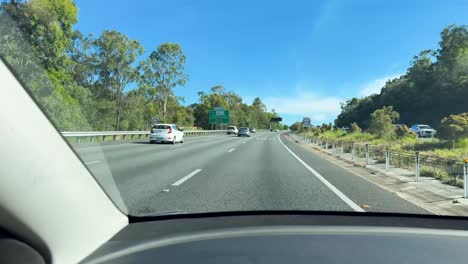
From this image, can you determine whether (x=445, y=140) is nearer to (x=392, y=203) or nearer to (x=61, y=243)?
(x=392, y=203)

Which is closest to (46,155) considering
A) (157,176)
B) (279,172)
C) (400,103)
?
(157,176)

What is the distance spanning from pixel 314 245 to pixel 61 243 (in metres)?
1.29

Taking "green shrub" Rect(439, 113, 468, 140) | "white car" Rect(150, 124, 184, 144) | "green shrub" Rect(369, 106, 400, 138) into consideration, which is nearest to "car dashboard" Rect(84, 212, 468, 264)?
"green shrub" Rect(439, 113, 468, 140)

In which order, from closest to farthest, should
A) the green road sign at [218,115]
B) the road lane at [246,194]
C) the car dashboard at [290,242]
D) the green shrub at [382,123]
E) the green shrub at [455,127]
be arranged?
the car dashboard at [290,242], the road lane at [246,194], the green shrub at [455,127], the green shrub at [382,123], the green road sign at [218,115]

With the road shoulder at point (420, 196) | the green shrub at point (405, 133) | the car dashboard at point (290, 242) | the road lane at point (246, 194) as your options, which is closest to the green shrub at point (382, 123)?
the green shrub at point (405, 133)

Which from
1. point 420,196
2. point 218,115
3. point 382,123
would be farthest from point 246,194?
point 218,115

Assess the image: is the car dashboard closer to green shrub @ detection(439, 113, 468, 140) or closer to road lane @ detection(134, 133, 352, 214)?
road lane @ detection(134, 133, 352, 214)

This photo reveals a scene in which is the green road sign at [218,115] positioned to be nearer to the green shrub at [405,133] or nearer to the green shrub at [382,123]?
the green shrub at [382,123]

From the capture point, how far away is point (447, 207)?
758 cm

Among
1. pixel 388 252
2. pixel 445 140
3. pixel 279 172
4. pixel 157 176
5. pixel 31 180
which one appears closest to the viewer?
pixel 31 180

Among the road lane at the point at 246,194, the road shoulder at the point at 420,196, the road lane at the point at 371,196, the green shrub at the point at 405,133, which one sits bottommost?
the road shoulder at the point at 420,196

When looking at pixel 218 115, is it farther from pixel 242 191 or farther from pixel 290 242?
pixel 290 242

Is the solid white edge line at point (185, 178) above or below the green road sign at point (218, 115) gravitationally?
below

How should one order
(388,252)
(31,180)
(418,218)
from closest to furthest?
(31,180), (388,252), (418,218)
